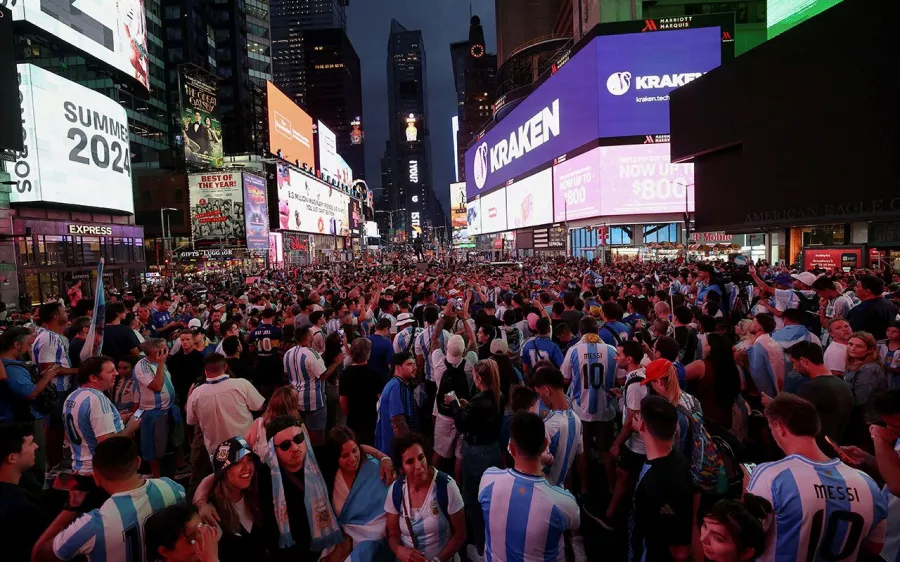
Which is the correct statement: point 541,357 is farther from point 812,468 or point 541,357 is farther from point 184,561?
point 184,561

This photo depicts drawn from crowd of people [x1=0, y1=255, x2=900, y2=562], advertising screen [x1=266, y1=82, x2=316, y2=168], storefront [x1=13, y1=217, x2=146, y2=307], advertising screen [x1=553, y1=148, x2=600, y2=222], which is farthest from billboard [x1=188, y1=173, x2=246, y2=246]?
crowd of people [x1=0, y1=255, x2=900, y2=562]

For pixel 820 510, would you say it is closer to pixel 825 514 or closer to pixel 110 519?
pixel 825 514

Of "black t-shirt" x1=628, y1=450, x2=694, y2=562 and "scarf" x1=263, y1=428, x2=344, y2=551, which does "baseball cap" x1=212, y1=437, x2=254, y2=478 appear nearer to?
"scarf" x1=263, y1=428, x2=344, y2=551

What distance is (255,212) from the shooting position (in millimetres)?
46188

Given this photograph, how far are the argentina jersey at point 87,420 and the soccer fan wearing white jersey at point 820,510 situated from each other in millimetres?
4700

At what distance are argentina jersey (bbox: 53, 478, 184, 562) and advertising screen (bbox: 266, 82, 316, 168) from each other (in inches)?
2231

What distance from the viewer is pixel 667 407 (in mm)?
2920

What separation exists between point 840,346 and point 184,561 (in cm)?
604

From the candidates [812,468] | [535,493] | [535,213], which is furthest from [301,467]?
[535,213]

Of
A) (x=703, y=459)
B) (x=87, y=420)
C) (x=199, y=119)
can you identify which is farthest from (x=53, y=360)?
(x=199, y=119)

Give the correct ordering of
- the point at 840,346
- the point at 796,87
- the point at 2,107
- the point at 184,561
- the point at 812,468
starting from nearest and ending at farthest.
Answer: the point at 184,561 → the point at 812,468 → the point at 840,346 → the point at 2,107 → the point at 796,87

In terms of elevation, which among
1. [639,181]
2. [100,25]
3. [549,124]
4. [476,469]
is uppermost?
[549,124]

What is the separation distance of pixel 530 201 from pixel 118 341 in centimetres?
5331

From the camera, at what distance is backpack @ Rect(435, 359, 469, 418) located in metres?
4.72
